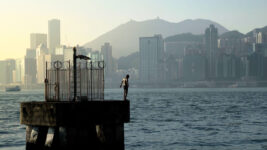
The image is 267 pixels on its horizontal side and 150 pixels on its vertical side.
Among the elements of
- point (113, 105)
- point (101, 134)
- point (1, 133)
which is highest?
point (113, 105)

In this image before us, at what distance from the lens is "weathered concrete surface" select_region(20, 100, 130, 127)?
1759cm

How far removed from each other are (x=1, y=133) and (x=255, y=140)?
20.7 metres

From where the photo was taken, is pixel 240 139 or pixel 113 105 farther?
pixel 240 139

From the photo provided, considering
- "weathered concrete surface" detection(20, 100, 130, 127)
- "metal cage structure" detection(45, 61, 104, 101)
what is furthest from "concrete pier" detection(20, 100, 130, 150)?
"metal cage structure" detection(45, 61, 104, 101)

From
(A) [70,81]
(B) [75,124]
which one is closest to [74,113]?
(B) [75,124]

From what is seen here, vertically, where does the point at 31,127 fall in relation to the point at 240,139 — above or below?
above

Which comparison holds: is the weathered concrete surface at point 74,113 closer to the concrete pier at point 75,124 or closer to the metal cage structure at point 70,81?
the concrete pier at point 75,124

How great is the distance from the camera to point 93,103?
59.3 ft

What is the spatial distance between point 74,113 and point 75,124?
1.41ft

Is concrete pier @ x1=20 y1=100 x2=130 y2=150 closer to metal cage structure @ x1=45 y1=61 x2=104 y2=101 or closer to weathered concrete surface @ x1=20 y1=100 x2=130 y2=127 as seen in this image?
weathered concrete surface @ x1=20 y1=100 x2=130 y2=127

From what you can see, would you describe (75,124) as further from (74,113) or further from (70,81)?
(70,81)

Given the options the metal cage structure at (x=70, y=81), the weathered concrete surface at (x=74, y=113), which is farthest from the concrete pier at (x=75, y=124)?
the metal cage structure at (x=70, y=81)

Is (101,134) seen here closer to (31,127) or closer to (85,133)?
(85,133)

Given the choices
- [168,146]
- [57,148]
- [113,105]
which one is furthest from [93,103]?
[168,146]
